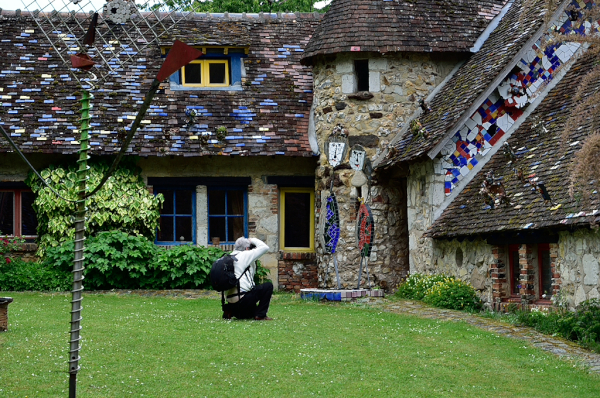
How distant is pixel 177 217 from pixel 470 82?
6.87 meters

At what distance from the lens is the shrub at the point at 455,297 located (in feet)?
47.2

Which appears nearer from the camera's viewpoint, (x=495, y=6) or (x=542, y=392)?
(x=542, y=392)

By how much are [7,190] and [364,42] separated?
8.08 m

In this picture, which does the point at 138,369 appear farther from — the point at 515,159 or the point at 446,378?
the point at 515,159

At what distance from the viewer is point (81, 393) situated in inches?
316

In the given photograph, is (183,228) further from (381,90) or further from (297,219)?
(381,90)

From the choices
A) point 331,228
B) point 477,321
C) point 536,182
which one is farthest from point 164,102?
point 477,321

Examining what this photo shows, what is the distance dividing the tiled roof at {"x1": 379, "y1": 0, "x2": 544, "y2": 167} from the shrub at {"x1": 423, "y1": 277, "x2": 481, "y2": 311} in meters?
2.33

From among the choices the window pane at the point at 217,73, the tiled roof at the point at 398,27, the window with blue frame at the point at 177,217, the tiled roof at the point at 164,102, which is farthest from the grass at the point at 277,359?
the window pane at the point at 217,73

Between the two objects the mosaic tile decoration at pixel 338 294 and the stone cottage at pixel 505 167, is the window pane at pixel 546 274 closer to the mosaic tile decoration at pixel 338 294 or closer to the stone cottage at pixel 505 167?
the stone cottage at pixel 505 167

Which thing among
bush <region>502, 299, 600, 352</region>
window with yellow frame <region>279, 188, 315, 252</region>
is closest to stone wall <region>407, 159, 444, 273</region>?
window with yellow frame <region>279, 188, 315, 252</region>

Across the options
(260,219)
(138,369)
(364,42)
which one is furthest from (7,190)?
(138,369)

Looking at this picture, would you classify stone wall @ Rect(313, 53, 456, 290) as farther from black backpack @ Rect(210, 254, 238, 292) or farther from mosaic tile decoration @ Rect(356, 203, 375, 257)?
black backpack @ Rect(210, 254, 238, 292)

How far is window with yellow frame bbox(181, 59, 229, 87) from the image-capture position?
1973 cm
